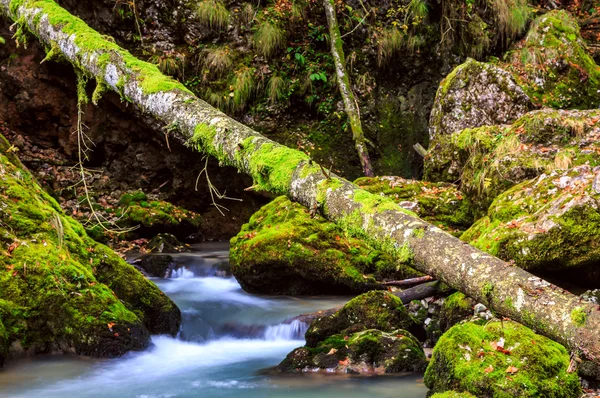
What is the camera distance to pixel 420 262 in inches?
82.3

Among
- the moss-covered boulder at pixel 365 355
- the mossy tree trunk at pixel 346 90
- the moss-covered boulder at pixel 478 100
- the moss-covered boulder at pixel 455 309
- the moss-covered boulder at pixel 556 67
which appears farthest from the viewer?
the mossy tree trunk at pixel 346 90

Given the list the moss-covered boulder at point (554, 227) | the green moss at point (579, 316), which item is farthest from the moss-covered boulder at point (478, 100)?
the green moss at point (579, 316)

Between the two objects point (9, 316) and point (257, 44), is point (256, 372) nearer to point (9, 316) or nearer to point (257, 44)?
point (9, 316)

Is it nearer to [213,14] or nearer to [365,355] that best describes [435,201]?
[365,355]

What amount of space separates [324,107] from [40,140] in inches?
264

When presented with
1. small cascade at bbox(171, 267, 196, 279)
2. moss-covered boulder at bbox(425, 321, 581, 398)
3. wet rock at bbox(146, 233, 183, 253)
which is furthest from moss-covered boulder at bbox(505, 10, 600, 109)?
moss-covered boulder at bbox(425, 321, 581, 398)

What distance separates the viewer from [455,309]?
580cm

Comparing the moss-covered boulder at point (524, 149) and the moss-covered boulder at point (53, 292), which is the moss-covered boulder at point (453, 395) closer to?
the moss-covered boulder at point (53, 292)

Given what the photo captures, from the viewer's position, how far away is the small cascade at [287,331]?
6.83m

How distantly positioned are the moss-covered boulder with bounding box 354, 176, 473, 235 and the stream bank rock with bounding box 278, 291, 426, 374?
2768 millimetres

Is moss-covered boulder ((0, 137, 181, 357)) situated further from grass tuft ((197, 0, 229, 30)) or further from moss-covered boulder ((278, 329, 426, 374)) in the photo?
grass tuft ((197, 0, 229, 30))

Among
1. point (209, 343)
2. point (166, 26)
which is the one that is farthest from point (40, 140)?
point (209, 343)

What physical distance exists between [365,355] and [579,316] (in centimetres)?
381

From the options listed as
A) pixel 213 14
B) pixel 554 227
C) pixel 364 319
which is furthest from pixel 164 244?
pixel 554 227
